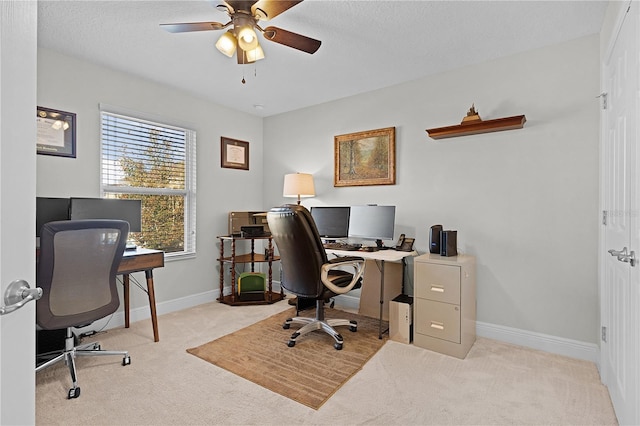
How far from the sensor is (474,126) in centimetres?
283

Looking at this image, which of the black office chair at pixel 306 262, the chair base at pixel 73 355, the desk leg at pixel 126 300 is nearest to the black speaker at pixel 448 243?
the black office chair at pixel 306 262

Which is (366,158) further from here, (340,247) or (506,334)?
(506,334)

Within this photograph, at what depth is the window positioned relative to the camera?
125 inches

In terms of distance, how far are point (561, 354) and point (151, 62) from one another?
4.24 metres

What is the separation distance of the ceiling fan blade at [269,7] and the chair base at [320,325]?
2.22m

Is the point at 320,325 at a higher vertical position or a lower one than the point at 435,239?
lower

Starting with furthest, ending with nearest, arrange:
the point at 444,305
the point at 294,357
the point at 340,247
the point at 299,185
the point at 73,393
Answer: the point at 299,185, the point at 340,247, the point at 444,305, the point at 294,357, the point at 73,393

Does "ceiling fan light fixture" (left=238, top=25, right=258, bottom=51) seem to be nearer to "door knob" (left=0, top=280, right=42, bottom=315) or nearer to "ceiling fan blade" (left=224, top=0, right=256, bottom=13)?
"ceiling fan blade" (left=224, top=0, right=256, bottom=13)

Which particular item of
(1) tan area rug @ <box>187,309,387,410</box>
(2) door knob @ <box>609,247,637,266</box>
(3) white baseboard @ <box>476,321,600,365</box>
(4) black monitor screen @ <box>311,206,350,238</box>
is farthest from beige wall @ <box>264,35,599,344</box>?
(1) tan area rug @ <box>187,309,387,410</box>

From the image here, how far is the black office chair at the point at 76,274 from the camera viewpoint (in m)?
1.92

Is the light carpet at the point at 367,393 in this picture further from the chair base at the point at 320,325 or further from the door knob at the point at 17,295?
the door knob at the point at 17,295

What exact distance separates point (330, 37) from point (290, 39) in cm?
55

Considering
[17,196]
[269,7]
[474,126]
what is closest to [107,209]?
[269,7]

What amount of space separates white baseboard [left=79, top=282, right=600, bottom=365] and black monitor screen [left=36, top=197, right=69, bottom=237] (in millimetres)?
1044
